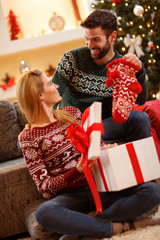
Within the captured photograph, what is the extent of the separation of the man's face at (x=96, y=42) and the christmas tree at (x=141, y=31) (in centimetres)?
180

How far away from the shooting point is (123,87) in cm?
179

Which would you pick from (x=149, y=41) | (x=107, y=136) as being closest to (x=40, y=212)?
(x=107, y=136)

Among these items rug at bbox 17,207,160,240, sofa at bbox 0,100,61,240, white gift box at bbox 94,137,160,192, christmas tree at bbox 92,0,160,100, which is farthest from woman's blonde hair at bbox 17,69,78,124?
christmas tree at bbox 92,0,160,100

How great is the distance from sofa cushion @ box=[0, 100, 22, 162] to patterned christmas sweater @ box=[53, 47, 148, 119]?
21.1 inches

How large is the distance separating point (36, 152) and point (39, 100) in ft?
0.91

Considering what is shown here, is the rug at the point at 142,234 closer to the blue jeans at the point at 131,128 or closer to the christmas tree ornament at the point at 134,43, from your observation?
the blue jeans at the point at 131,128

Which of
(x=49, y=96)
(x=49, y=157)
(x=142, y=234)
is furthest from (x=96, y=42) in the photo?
(x=142, y=234)

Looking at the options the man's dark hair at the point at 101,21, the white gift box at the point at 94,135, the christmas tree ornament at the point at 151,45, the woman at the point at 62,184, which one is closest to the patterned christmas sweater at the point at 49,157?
the woman at the point at 62,184

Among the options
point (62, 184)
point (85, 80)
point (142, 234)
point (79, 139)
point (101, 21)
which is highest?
point (101, 21)

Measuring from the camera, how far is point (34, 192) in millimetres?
1803

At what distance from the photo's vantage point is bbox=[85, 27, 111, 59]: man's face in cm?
197

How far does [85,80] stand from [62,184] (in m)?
0.77

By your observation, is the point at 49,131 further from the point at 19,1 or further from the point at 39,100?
the point at 19,1

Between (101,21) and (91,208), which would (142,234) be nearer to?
(91,208)
